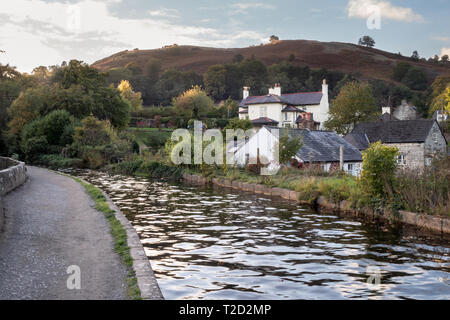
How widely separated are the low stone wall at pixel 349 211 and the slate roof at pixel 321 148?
22.5 feet

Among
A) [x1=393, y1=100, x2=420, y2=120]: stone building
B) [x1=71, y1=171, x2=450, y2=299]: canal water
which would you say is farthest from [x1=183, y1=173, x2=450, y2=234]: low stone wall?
[x1=393, y1=100, x2=420, y2=120]: stone building

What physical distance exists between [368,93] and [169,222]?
194 ft

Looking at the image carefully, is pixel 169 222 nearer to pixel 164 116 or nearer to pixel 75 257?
pixel 75 257

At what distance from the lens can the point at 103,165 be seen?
163ft

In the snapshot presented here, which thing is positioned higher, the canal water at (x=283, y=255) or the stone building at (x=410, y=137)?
the stone building at (x=410, y=137)

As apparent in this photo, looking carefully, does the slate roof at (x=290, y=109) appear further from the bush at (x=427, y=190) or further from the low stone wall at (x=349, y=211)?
the bush at (x=427, y=190)

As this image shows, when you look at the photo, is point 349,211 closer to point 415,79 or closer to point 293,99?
point 293,99

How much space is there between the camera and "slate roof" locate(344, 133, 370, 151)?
50.3 metres

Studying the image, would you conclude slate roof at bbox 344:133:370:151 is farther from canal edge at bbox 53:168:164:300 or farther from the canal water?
canal edge at bbox 53:168:164:300

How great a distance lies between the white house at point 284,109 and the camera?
80.3m

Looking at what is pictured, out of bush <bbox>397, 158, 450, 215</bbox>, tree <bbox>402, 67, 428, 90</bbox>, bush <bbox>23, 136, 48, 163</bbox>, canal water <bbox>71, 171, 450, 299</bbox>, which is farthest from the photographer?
tree <bbox>402, 67, 428, 90</bbox>

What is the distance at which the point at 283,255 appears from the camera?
40.5ft

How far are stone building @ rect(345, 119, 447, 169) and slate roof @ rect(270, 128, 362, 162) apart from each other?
911cm

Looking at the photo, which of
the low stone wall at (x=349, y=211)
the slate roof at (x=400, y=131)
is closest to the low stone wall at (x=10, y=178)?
the low stone wall at (x=349, y=211)
